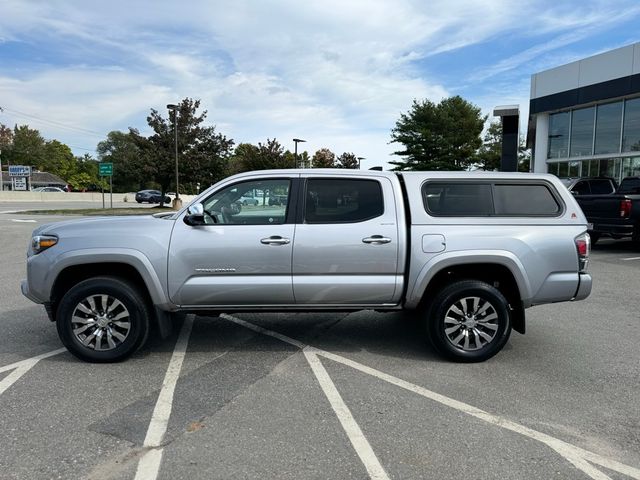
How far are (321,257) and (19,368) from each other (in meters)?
2.90

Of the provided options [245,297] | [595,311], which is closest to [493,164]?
[595,311]

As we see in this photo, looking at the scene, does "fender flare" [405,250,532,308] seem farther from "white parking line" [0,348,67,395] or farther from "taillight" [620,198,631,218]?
"taillight" [620,198,631,218]

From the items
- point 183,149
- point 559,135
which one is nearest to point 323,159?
point 183,149

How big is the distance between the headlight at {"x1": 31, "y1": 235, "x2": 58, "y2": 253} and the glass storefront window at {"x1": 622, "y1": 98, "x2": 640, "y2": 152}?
22.3 metres

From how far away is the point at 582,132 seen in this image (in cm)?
2388

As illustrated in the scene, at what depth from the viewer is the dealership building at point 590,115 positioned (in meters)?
21.0

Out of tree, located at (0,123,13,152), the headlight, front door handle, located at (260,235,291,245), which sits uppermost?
tree, located at (0,123,13,152)

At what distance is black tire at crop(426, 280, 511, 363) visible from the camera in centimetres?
483

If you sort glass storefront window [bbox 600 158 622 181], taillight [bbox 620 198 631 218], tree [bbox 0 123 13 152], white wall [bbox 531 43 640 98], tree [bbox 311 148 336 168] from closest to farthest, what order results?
taillight [bbox 620 198 631 218] < white wall [bbox 531 43 640 98] < glass storefront window [bbox 600 158 622 181] < tree [bbox 311 148 336 168] < tree [bbox 0 123 13 152]

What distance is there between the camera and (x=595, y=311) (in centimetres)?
704

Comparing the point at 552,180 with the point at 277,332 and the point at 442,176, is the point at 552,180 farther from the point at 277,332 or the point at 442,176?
the point at 277,332

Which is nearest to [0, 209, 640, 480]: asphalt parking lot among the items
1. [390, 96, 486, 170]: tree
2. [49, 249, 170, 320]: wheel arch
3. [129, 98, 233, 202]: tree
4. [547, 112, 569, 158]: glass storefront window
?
[49, 249, 170, 320]: wheel arch

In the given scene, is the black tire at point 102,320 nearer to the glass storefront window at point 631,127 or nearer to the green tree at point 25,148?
the glass storefront window at point 631,127

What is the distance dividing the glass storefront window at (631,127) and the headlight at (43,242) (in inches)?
877
